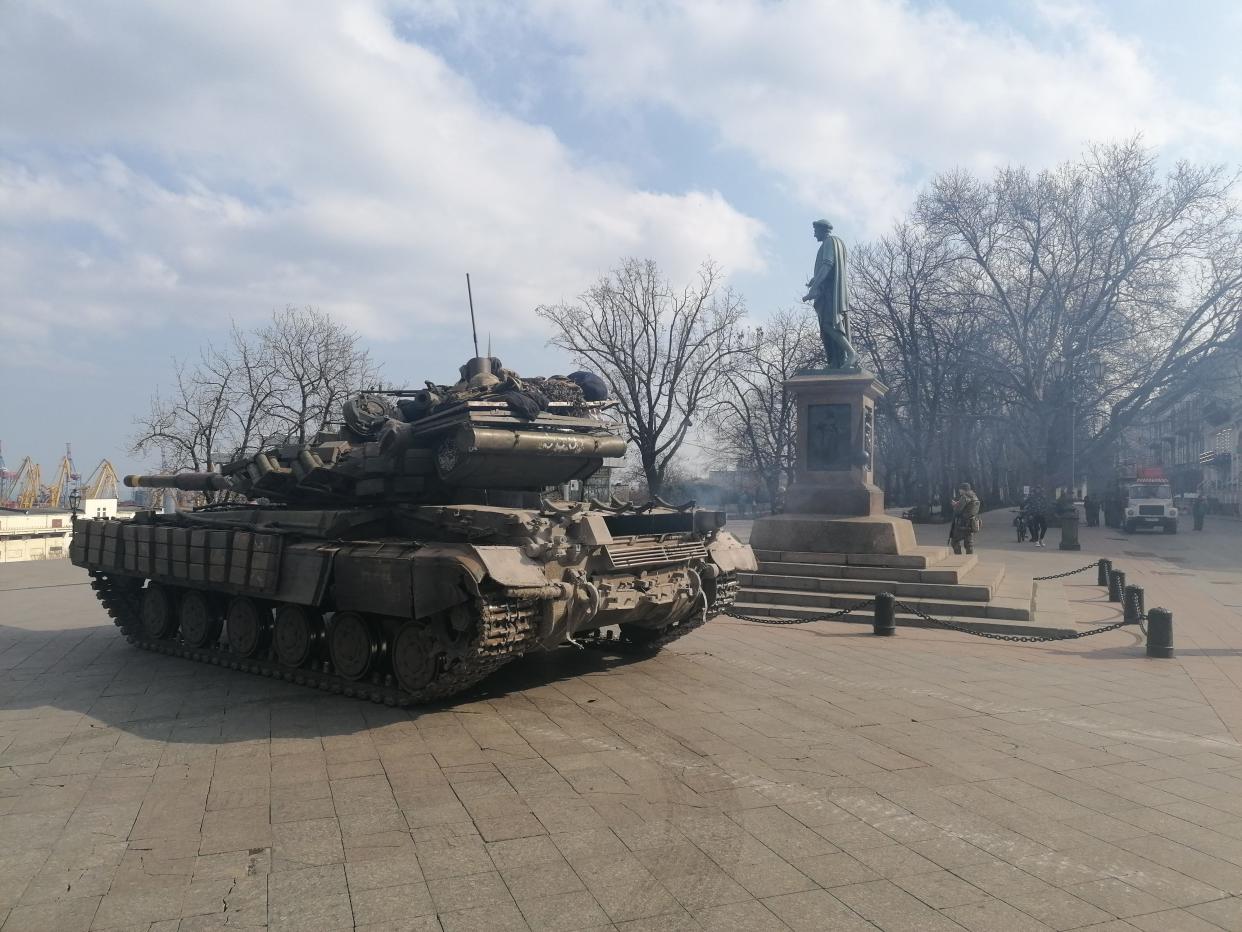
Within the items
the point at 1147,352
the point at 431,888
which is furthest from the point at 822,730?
the point at 1147,352

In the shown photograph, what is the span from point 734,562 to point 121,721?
5.94m

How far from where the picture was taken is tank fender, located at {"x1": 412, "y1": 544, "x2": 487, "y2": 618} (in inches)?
277

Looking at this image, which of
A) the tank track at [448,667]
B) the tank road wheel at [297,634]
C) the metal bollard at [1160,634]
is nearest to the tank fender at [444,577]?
the tank track at [448,667]

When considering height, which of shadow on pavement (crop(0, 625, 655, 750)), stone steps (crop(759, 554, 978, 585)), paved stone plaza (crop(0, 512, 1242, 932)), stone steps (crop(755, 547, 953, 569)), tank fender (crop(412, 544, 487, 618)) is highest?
tank fender (crop(412, 544, 487, 618))

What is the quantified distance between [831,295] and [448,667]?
1181 centimetres

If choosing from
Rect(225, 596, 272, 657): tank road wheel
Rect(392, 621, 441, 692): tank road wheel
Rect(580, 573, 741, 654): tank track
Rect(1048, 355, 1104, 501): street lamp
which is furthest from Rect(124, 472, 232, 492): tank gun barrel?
Rect(1048, 355, 1104, 501): street lamp

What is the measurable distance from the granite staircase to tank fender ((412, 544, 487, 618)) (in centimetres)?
718

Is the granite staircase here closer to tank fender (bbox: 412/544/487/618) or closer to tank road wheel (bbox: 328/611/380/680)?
tank road wheel (bbox: 328/611/380/680)

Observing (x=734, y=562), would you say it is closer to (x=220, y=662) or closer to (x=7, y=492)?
(x=220, y=662)

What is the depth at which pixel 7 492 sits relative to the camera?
316 ft

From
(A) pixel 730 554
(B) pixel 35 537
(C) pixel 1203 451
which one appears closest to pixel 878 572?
(A) pixel 730 554

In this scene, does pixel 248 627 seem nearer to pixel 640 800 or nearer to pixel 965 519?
pixel 640 800

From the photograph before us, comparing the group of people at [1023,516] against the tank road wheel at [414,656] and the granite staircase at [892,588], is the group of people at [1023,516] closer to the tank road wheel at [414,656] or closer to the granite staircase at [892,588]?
the granite staircase at [892,588]

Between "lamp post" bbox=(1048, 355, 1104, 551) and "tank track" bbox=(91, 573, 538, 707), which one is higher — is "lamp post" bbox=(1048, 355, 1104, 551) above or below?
above
